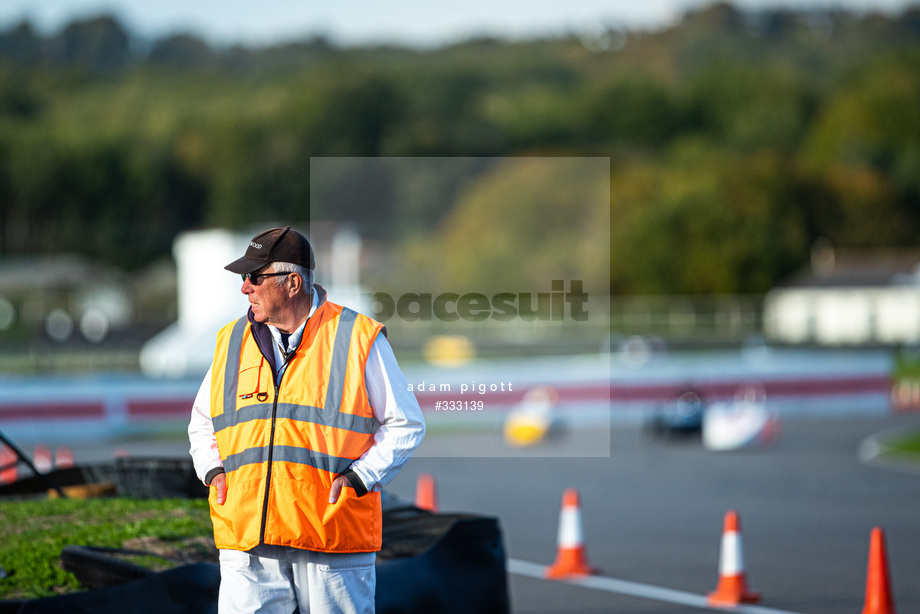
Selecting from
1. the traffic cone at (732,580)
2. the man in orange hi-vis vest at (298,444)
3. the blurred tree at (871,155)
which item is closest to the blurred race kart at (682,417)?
the traffic cone at (732,580)

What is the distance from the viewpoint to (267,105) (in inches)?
5030

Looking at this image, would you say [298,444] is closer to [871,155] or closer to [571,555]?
[571,555]

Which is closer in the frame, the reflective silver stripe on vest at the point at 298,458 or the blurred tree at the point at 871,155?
the reflective silver stripe on vest at the point at 298,458

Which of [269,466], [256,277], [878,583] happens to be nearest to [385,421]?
[269,466]

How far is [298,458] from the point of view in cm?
418

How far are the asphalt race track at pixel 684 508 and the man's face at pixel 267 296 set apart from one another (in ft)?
15.4

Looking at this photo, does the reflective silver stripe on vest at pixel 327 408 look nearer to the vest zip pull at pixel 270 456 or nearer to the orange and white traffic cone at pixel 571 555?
the vest zip pull at pixel 270 456

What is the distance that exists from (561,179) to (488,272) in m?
9.69

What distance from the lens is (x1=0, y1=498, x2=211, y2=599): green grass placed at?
6.08 m

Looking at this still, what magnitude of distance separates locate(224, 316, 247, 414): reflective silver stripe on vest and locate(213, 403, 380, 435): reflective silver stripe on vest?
6 cm

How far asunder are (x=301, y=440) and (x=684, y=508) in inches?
401

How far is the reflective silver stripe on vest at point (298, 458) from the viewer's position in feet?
13.7

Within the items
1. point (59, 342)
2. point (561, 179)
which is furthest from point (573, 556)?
point (561, 179)

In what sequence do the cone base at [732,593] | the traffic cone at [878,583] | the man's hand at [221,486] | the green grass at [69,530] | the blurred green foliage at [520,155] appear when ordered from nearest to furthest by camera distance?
the man's hand at [221,486] → the green grass at [69,530] → the traffic cone at [878,583] → the cone base at [732,593] → the blurred green foliage at [520,155]
